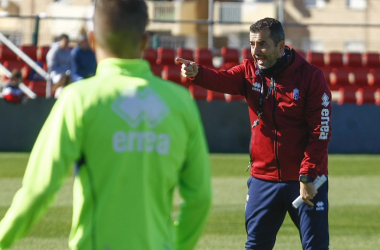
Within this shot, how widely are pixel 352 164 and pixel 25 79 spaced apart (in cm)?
878

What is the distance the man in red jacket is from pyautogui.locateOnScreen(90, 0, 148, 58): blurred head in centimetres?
227

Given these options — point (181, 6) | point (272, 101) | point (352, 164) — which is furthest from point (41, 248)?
point (181, 6)

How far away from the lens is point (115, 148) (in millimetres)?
2227

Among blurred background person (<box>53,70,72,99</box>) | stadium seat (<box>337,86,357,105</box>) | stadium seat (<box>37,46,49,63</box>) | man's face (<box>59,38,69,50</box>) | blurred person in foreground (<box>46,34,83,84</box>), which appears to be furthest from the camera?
stadium seat (<box>337,86,357,105</box>)

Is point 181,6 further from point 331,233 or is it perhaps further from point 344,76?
point 331,233

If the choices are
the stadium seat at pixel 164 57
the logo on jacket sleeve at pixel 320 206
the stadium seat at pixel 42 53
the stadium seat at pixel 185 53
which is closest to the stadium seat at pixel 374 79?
the stadium seat at pixel 185 53

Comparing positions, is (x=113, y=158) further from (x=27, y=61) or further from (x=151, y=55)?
(x=151, y=55)

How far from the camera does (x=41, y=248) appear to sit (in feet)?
20.8

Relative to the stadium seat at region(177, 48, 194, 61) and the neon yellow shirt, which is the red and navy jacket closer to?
the neon yellow shirt

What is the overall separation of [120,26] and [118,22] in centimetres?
2


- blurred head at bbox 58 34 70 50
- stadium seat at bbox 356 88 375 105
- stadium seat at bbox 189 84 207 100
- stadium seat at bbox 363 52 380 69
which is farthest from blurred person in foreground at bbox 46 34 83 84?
stadium seat at bbox 363 52 380 69

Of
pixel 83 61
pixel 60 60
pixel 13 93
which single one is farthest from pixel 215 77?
pixel 60 60

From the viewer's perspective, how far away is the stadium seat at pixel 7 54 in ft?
57.5

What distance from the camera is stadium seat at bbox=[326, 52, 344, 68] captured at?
18.8 m
